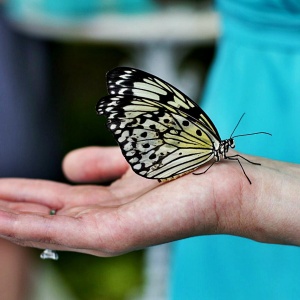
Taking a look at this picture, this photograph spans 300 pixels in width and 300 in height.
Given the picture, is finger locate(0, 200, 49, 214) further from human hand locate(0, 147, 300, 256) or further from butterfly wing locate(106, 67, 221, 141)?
butterfly wing locate(106, 67, 221, 141)

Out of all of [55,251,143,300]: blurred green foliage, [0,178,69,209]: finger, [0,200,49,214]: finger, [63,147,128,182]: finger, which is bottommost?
[55,251,143,300]: blurred green foliage

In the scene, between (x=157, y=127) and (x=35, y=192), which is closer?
(x=157, y=127)

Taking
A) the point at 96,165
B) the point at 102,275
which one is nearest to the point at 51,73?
the point at 102,275

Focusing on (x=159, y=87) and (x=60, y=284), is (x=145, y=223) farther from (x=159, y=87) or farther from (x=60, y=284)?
(x=60, y=284)

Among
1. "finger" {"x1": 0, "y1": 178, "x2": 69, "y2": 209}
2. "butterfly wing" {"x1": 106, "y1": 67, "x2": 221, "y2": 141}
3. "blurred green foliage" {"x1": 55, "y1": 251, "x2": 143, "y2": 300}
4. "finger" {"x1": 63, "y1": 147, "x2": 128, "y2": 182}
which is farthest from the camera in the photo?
"blurred green foliage" {"x1": 55, "y1": 251, "x2": 143, "y2": 300}

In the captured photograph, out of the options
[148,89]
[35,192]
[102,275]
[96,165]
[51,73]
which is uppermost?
[51,73]

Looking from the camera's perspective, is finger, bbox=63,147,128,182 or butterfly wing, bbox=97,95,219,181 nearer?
butterfly wing, bbox=97,95,219,181

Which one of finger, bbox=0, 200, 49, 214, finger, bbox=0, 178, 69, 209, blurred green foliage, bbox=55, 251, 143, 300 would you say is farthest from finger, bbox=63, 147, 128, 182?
blurred green foliage, bbox=55, 251, 143, 300

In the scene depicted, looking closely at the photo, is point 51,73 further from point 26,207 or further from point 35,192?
point 26,207
